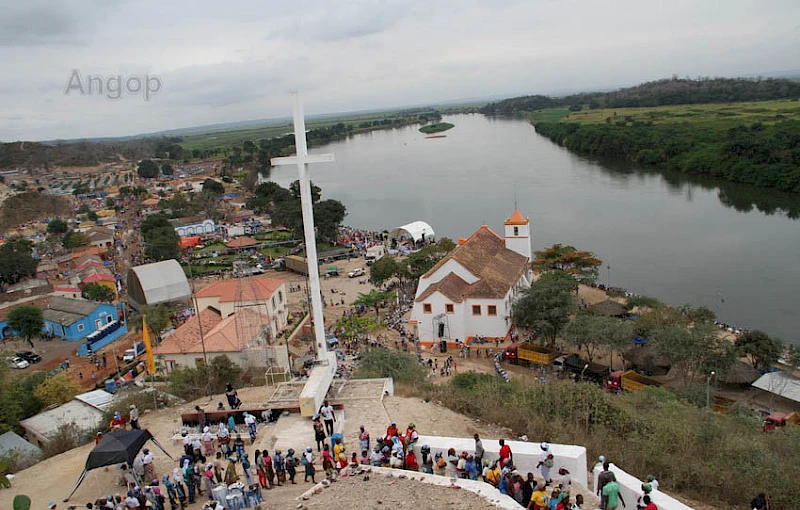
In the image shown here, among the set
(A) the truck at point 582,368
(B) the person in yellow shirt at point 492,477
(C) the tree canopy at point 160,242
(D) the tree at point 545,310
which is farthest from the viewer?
(C) the tree canopy at point 160,242

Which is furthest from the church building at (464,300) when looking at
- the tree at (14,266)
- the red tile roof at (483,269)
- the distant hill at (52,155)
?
the distant hill at (52,155)

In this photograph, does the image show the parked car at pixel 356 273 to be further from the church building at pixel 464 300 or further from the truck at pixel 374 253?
the church building at pixel 464 300

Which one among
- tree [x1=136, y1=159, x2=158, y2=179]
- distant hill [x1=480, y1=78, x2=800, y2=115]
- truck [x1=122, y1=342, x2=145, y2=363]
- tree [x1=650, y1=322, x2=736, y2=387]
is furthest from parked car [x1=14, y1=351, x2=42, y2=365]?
distant hill [x1=480, y1=78, x2=800, y2=115]

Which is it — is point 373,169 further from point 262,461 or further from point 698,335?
point 262,461

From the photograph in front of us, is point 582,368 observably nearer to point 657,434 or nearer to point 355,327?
point 355,327

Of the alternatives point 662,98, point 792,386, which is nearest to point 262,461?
point 792,386

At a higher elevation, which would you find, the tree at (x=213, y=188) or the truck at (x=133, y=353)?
the tree at (x=213, y=188)
